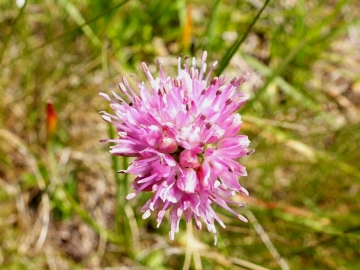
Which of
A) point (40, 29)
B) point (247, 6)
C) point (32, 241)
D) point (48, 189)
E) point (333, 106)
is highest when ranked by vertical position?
point (247, 6)

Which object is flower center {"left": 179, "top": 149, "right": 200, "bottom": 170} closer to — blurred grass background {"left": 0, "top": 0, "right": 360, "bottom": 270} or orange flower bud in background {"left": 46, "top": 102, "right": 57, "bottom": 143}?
orange flower bud in background {"left": 46, "top": 102, "right": 57, "bottom": 143}

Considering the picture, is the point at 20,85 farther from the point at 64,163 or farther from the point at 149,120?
the point at 149,120

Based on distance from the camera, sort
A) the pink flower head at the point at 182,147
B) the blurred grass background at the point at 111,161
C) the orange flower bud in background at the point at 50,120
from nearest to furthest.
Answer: the pink flower head at the point at 182,147 → the orange flower bud in background at the point at 50,120 → the blurred grass background at the point at 111,161

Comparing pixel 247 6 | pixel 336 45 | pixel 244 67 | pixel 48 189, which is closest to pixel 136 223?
pixel 48 189

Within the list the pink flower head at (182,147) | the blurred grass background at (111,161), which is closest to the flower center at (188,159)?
the pink flower head at (182,147)

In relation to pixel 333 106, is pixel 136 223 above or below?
below

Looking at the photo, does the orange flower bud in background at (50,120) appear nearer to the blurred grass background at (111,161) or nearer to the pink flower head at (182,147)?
the blurred grass background at (111,161)

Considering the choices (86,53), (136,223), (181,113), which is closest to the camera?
(181,113)

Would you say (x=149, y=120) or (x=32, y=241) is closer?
(x=149, y=120)
